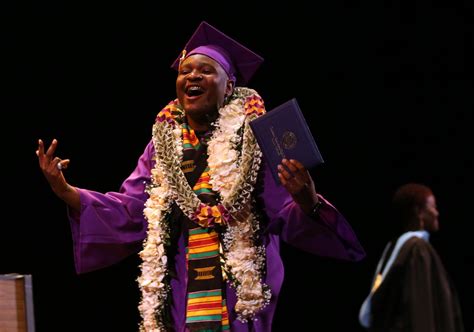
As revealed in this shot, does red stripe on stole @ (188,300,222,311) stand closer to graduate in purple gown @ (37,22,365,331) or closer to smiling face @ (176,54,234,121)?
graduate in purple gown @ (37,22,365,331)

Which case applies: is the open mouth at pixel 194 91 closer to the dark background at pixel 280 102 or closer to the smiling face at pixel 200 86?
the smiling face at pixel 200 86

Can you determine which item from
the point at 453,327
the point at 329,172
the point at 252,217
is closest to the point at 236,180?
the point at 252,217

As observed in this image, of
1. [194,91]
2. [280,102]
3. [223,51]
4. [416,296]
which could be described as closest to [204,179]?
[194,91]

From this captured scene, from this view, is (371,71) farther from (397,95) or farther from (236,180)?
(236,180)

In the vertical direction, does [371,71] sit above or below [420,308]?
above

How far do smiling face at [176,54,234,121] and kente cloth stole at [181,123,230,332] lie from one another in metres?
0.21

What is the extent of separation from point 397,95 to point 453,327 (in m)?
1.46

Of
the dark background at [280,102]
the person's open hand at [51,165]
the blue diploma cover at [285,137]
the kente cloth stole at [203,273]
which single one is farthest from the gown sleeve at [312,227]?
the dark background at [280,102]

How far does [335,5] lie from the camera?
454 centimetres

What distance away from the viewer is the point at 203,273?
3355 millimetres

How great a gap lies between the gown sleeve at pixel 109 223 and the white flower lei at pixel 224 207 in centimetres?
12

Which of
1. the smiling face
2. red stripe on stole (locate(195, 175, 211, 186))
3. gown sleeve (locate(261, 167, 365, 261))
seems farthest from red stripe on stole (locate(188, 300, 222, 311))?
the smiling face

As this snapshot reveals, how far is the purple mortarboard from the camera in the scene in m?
3.62

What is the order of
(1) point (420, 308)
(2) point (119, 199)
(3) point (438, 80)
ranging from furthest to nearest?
(3) point (438, 80), (2) point (119, 199), (1) point (420, 308)
